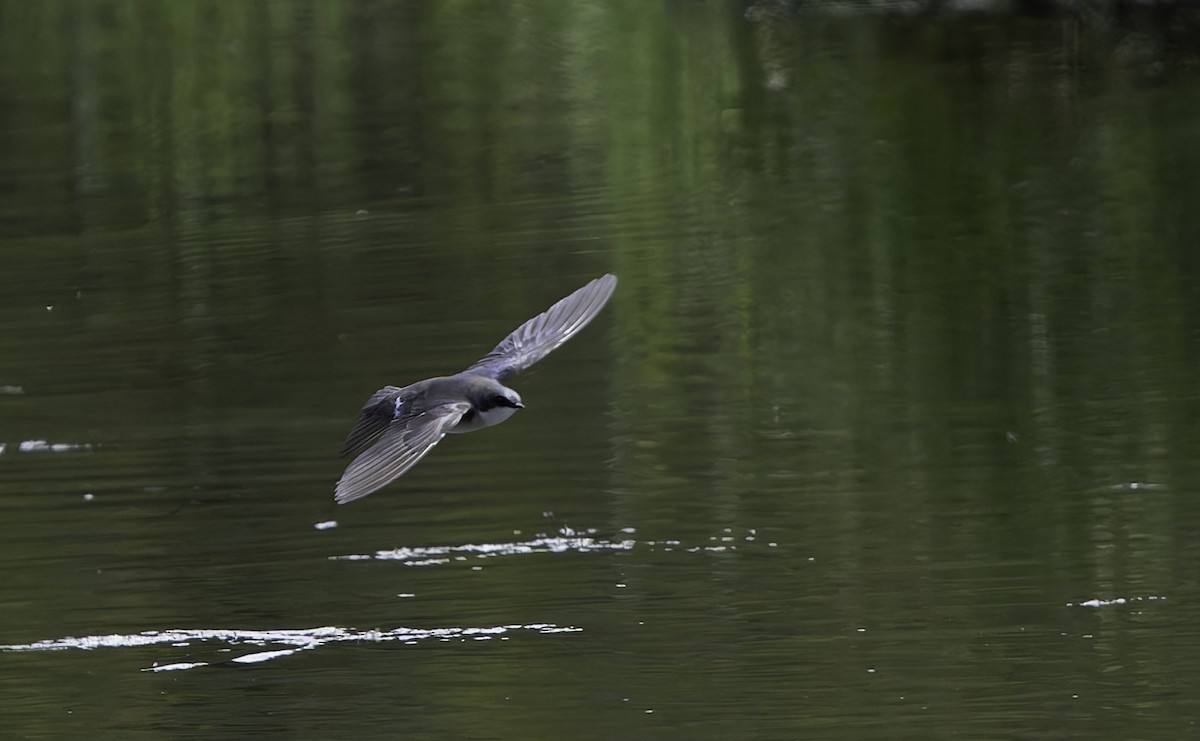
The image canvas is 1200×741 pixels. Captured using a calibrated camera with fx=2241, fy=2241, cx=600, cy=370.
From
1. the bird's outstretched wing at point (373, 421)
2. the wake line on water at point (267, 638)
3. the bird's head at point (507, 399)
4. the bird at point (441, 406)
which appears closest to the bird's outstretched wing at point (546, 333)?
the bird at point (441, 406)

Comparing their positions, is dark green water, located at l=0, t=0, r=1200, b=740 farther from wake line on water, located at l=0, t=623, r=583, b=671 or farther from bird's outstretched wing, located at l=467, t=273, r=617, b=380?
bird's outstretched wing, located at l=467, t=273, r=617, b=380

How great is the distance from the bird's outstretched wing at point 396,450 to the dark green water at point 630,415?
0.87m

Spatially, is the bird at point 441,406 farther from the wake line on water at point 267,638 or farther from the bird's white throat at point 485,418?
the wake line on water at point 267,638

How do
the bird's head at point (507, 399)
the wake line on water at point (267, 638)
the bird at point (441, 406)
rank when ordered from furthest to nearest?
1. the wake line on water at point (267, 638)
2. the bird's head at point (507, 399)
3. the bird at point (441, 406)

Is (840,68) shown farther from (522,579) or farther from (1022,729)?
(1022,729)

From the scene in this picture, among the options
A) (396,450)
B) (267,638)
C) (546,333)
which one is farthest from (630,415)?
(396,450)

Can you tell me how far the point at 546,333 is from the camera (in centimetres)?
766

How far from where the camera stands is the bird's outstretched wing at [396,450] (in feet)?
19.6

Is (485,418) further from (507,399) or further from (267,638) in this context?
(267,638)

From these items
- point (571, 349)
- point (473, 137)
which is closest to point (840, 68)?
point (473, 137)

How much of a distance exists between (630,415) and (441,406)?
3596 mm

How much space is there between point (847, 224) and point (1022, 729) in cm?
832

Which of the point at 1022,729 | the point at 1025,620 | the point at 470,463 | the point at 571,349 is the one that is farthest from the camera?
the point at 571,349

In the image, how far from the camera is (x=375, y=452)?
6336 mm
